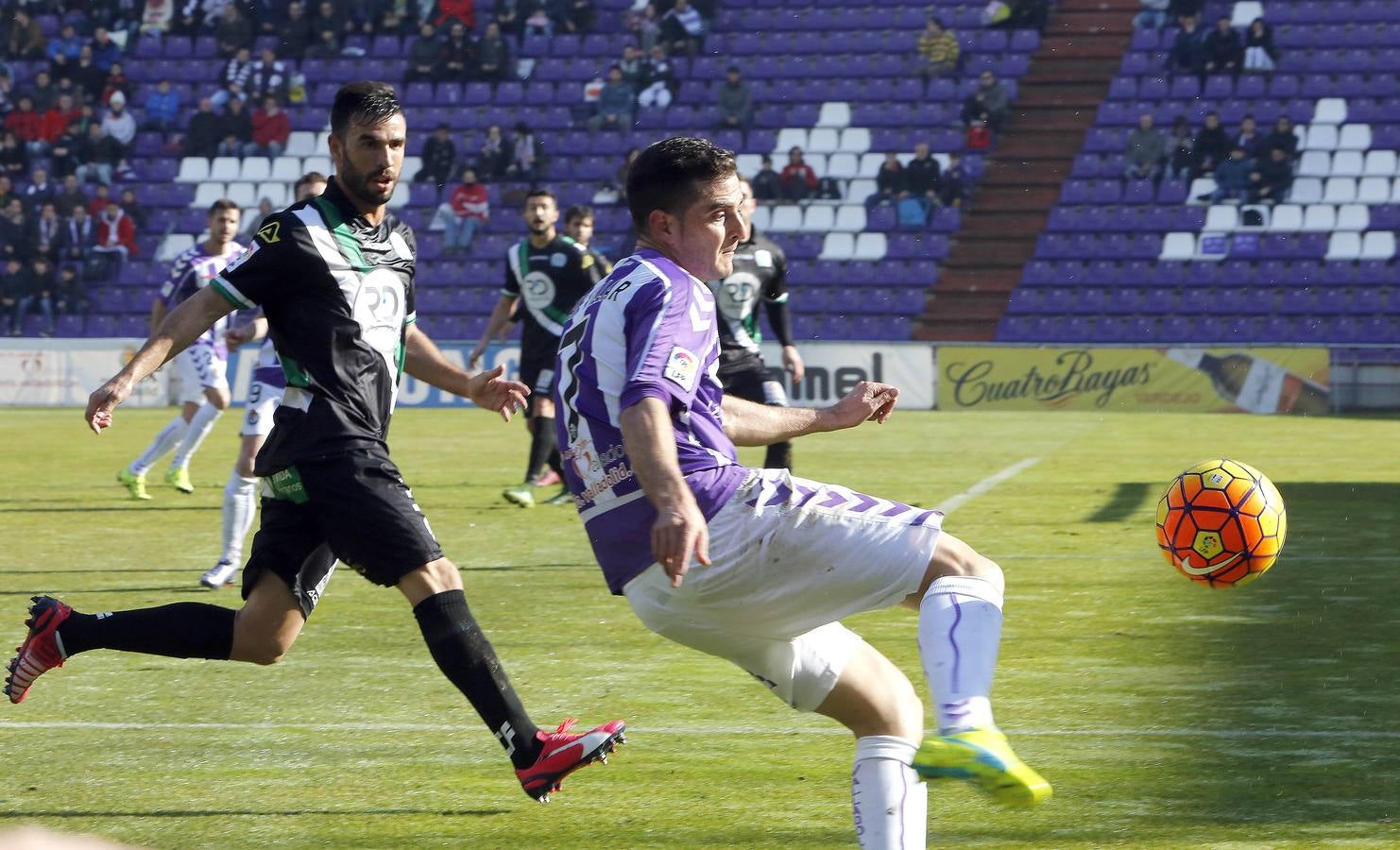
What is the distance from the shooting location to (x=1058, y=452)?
16.8 meters

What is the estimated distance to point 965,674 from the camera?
11.6 feet

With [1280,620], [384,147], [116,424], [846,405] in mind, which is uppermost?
[384,147]

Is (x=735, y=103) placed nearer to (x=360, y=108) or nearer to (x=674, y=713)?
(x=674, y=713)

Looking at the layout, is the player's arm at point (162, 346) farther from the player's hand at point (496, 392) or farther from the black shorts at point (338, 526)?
the player's hand at point (496, 392)

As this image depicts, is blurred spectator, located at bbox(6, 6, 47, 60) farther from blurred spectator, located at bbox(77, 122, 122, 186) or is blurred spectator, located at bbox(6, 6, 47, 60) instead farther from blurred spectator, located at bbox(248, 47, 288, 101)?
blurred spectator, located at bbox(248, 47, 288, 101)

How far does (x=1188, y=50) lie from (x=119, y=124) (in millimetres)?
17459

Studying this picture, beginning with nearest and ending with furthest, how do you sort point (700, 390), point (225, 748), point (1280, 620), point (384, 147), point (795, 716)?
point (700, 390)
point (384, 147)
point (225, 748)
point (795, 716)
point (1280, 620)

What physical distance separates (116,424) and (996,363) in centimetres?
1078

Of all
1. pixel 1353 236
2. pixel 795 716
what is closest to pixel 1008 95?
pixel 1353 236

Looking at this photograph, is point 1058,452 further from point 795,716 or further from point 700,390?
point 700,390

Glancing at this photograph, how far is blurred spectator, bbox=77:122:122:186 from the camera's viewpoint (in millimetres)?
29625

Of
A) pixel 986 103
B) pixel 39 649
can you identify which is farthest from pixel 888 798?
pixel 986 103

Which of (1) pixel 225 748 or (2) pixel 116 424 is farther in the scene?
(2) pixel 116 424

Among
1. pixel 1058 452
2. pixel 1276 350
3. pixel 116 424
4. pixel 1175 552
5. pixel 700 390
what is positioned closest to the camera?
pixel 700 390
